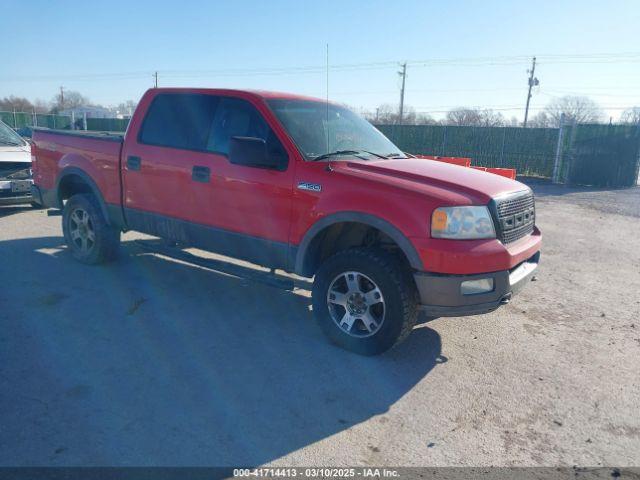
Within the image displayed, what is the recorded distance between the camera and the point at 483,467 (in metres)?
2.81

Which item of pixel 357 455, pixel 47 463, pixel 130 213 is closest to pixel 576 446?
pixel 357 455

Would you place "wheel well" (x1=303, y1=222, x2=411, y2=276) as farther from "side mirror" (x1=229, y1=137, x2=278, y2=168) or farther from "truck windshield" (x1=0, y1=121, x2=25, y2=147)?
"truck windshield" (x1=0, y1=121, x2=25, y2=147)

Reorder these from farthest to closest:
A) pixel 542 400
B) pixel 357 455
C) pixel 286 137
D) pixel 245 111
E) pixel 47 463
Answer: pixel 245 111
pixel 286 137
pixel 542 400
pixel 357 455
pixel 47 463

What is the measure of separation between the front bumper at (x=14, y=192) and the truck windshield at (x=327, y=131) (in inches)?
237

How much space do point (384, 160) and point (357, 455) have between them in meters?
2.66

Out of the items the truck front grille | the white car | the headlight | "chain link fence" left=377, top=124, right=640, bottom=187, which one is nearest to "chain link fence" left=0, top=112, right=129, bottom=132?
"chain link fence" left=377, top=124, right=640, bottom=187

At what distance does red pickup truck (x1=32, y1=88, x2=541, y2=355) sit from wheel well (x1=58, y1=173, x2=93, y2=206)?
1.15ft

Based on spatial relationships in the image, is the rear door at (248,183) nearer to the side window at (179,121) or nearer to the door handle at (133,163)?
the side window at (179,121)

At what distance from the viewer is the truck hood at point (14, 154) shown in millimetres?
8617

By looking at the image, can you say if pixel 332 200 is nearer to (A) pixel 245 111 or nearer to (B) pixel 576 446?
(A) pixel 245 111

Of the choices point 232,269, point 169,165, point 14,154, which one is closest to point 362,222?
point 232,269

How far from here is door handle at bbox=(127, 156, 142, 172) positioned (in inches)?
211

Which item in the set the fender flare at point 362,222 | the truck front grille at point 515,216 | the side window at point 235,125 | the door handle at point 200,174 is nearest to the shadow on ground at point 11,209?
the door handle at point 200,174

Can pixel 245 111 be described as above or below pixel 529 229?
above
